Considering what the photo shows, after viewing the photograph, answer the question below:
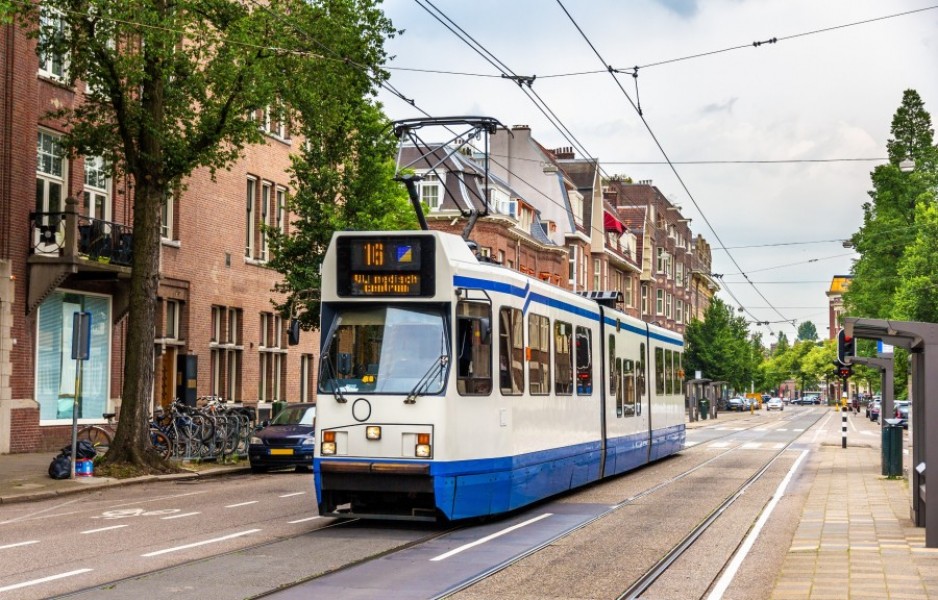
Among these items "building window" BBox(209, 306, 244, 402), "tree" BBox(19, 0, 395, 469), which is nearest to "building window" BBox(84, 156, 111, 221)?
"tree" BBox(19, 0, 395, 469)

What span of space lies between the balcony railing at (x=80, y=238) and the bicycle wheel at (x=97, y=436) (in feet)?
12.7

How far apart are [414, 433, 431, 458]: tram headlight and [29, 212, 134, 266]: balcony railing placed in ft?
50.4

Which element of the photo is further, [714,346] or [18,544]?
[714,346]

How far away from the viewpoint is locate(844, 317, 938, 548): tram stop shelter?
12438mm

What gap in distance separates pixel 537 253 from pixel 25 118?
3818cm

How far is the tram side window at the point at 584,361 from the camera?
736 inches

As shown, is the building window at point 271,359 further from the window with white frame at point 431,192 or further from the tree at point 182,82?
the window with white frame at point 431,192

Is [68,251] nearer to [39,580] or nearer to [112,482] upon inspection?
[112,482]

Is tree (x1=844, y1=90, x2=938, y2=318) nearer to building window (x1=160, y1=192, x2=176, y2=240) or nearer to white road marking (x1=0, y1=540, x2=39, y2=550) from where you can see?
building window (x1=160, y1=192, x2=176, y2=240)

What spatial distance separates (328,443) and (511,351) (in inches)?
101

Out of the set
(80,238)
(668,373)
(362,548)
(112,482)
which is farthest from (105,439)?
(362,548)

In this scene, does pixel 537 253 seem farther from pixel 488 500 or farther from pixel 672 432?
pixel 488 500

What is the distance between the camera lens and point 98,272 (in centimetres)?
2867

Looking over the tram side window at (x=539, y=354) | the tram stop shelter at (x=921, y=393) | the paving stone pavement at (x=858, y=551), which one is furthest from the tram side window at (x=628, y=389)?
the tram stop shelter at (x=921, y=393)
